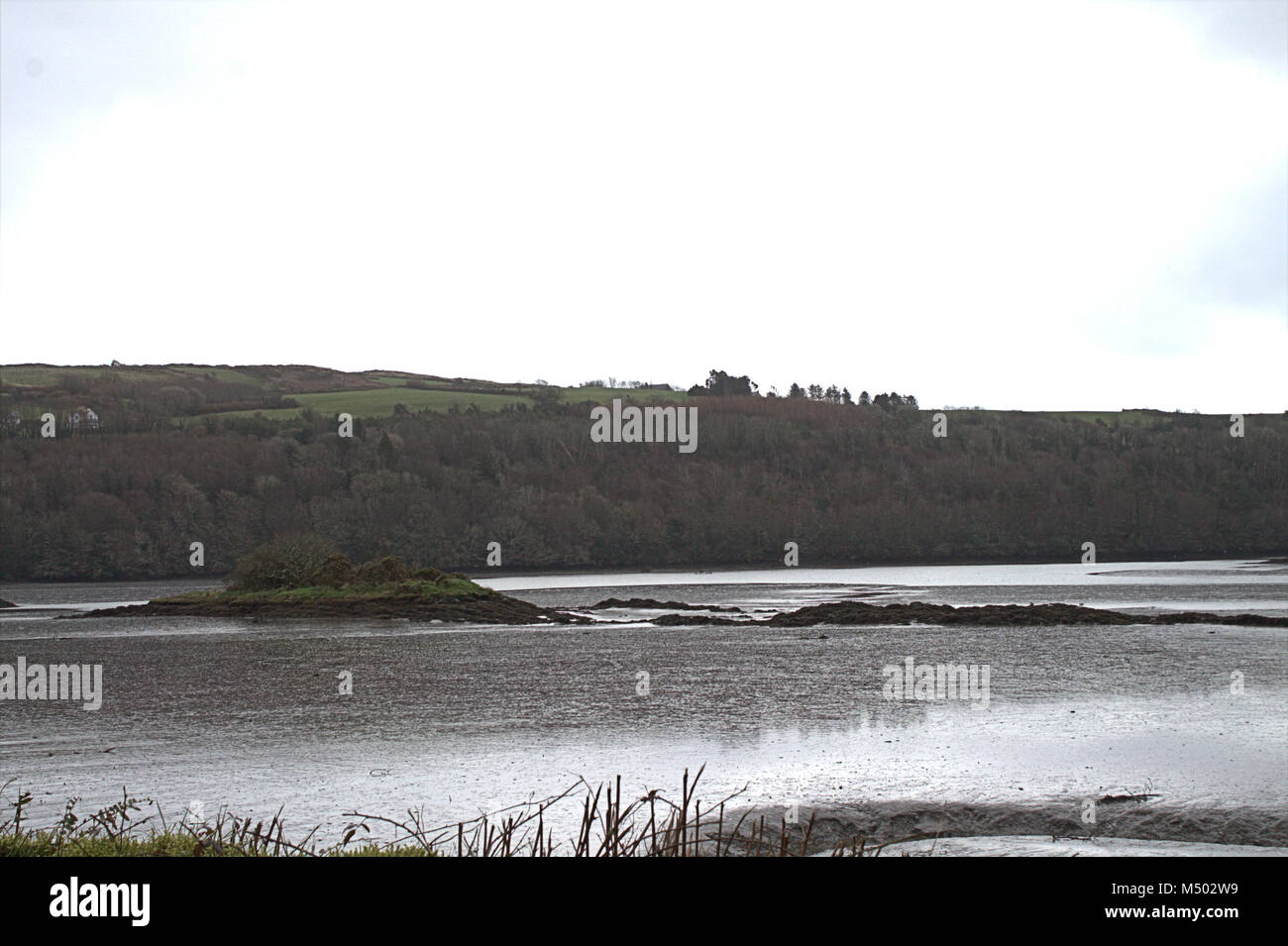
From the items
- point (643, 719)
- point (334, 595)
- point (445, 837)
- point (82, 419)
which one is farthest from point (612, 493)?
point (445, 837)

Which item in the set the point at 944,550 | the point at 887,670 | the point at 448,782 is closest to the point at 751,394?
the point at 944,550

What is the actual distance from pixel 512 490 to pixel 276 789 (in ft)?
A: 342

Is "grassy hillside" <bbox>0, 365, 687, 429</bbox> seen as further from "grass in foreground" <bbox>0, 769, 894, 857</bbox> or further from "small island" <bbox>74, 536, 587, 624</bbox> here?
"grass in foreground" <bbox>0, 769, 894, 857</bbox>

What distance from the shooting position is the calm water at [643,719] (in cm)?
1292

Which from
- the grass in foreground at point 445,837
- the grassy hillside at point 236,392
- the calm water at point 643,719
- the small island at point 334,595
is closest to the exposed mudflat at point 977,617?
the calm water at point 643,719

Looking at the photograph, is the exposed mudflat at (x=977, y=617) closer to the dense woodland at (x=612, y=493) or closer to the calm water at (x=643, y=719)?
the calm water at (x=643, y=719)

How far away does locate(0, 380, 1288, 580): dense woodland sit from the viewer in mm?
102438

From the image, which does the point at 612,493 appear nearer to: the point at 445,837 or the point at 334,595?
the point at 334,595

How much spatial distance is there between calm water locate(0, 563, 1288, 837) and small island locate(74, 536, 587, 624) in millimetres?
6268

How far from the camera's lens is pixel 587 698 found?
2050 cm

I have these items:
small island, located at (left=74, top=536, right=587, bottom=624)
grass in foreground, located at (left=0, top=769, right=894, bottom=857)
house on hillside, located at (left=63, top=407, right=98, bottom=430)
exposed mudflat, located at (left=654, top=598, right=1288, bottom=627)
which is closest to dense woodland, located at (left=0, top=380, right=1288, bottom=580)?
house on hillside, located at (left=63, top=407, right=98, bottom=430)

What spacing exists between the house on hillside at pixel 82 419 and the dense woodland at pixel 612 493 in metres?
2.01
